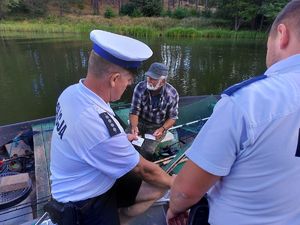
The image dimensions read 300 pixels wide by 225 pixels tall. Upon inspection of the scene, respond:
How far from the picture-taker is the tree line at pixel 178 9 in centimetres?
3338

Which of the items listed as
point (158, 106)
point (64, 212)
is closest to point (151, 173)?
point (64, 212)

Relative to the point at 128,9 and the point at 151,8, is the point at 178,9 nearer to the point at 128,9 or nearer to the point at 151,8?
the point at 151,8

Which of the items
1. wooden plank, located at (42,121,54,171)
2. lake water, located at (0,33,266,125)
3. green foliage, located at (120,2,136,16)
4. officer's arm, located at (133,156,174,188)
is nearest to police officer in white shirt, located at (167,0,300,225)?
officer's arm, located at (133,156,174,188)

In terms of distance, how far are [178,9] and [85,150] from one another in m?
42.2

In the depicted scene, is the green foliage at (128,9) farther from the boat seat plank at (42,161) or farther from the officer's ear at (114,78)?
the officer's ear at (114,78)

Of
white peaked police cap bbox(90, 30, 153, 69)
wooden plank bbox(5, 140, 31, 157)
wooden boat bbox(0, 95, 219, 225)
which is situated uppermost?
white peaked police cap bbox(90, 30, 153, 69)

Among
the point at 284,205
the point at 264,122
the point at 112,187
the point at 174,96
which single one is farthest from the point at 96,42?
the point at 174,96

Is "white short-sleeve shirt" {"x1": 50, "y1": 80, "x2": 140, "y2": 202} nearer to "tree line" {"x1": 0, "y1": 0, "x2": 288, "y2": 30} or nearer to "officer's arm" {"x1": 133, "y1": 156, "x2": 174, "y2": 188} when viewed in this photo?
"officer's arm" {"x1": 133, "y1": 156, "x2": 174, "y2": 188}

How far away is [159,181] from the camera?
6.70 ft

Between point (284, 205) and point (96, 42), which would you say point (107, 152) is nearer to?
point (96, 42)

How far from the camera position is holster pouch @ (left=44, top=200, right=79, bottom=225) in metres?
1.79

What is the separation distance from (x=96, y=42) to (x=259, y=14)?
36.0 metres

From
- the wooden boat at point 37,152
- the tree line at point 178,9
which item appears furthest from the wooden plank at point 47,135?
the tree line at point 178,9

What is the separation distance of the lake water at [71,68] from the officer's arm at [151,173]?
817 centimetres
